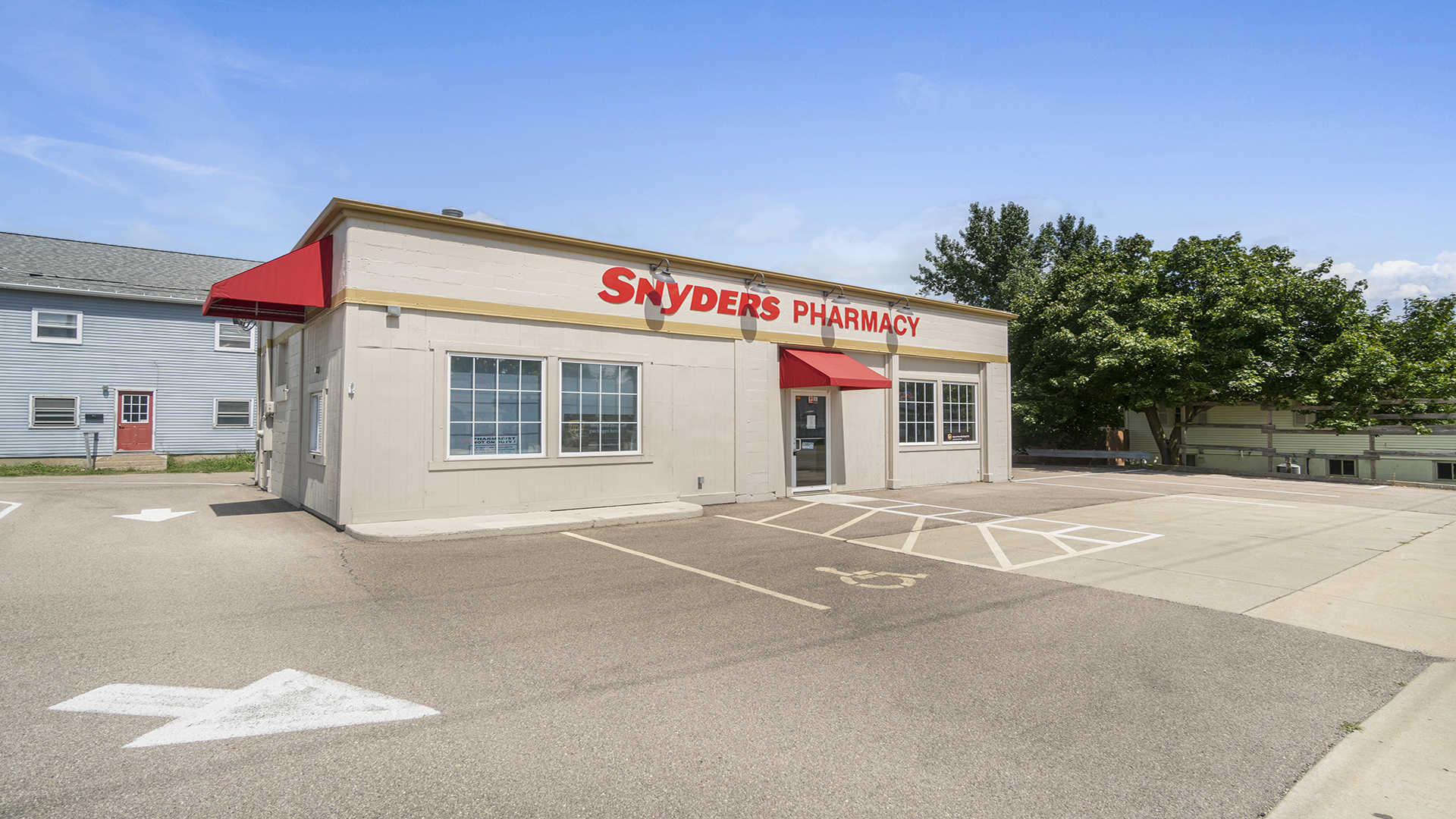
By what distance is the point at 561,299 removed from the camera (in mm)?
11938

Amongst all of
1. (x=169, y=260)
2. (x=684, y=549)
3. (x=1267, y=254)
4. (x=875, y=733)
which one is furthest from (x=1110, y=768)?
(x=169, y=260)

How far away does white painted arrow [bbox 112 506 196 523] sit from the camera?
11305mm

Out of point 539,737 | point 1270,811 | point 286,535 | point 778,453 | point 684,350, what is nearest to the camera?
point 1270,811

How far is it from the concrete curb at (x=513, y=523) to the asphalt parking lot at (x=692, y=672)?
0.27 metres

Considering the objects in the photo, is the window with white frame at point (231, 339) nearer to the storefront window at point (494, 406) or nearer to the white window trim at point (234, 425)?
the white window trim at point (234, 425)

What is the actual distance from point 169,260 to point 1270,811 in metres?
33.8

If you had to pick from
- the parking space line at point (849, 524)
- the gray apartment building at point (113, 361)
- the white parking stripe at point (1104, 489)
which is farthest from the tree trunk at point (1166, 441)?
the gray apartment building at point (113, 361)

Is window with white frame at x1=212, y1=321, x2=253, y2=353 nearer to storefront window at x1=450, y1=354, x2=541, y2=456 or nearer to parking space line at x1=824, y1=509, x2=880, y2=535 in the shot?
storefront window at x1=450, y1=354, x2=541, y2=456

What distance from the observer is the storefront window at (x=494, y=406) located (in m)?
11.0

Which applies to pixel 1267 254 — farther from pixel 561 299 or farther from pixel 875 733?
pixel 875 733

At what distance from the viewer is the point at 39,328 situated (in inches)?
877

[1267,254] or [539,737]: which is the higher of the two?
[1267,254]

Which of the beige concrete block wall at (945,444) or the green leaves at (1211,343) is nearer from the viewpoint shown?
the beige concrete block wall at (945,444)

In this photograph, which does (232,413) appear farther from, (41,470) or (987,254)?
(987,254)
